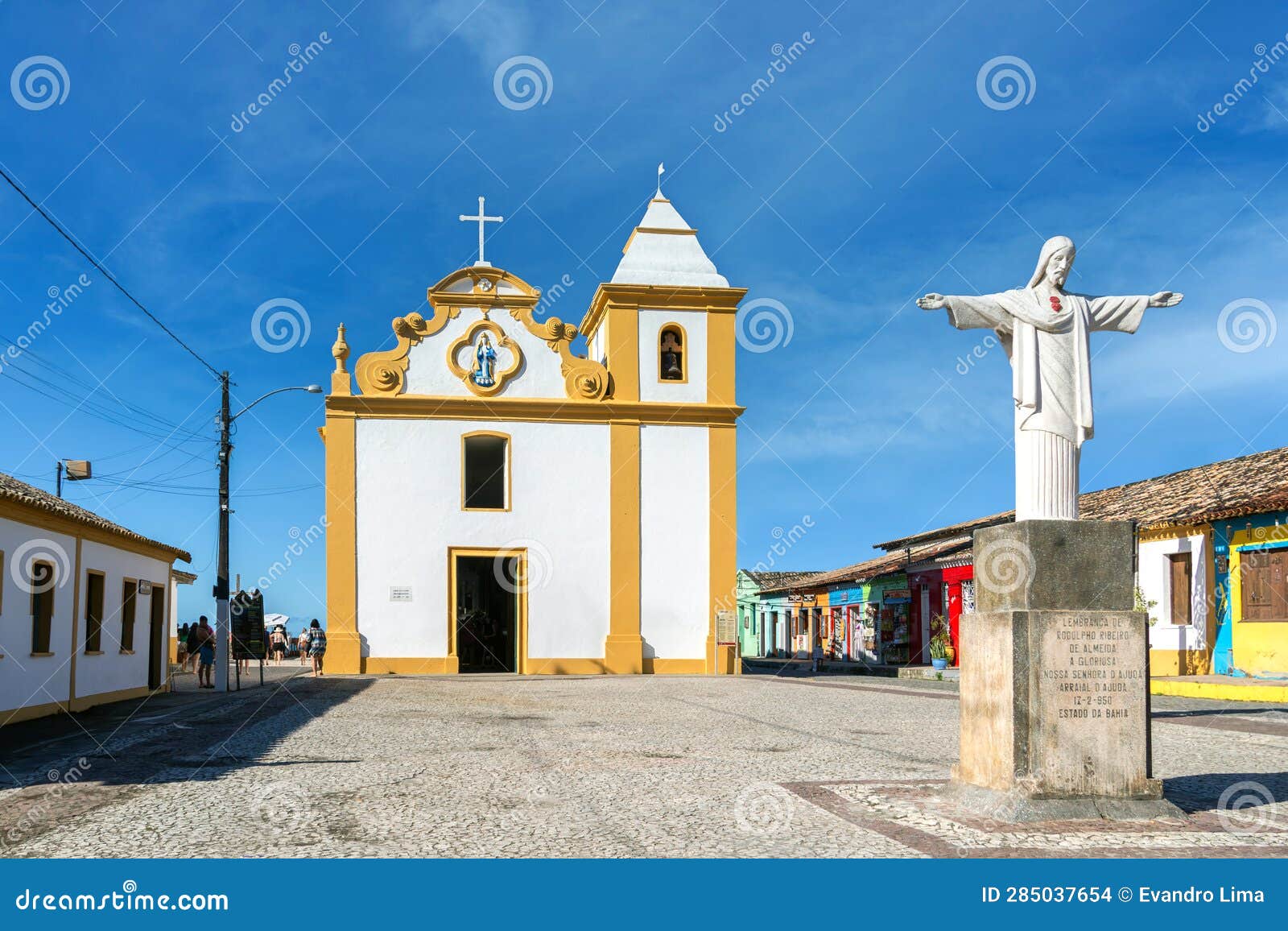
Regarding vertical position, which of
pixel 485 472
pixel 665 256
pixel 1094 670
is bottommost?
pixel 1094 670

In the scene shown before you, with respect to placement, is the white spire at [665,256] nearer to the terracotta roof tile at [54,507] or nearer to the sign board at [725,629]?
the sign board at [725,629]

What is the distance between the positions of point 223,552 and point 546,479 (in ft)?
23.3

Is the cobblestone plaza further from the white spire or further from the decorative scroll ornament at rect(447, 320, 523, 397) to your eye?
the white spire

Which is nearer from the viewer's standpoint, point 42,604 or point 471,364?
point 42,604

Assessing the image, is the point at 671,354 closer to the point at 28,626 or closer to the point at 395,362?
the point at 395,362

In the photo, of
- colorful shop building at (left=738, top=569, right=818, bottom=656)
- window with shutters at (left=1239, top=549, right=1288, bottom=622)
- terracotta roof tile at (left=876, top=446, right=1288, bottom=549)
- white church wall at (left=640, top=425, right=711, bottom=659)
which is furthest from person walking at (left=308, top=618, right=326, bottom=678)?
colorful shop building at (left=738, top=569, right=818, bottom=656)

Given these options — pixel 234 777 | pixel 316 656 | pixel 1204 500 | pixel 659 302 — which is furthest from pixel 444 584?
pixel 234 777

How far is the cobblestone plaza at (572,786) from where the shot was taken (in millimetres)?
5602

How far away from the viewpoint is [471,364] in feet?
82.6

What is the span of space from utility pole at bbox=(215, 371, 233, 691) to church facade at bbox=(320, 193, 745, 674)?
382cm

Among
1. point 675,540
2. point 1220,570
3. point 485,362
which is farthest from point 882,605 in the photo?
point 1220,570

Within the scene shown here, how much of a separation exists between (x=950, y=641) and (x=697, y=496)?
25.6ft

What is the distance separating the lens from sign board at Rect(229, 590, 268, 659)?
68.0 ft

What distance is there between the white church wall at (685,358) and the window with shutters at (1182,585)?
983 centimetres
